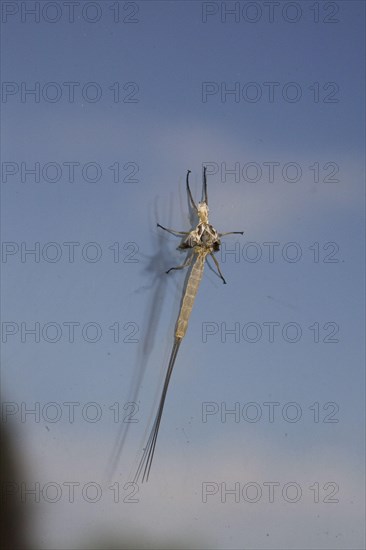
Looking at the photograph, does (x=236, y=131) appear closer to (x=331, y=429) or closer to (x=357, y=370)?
(x=357, y=370)

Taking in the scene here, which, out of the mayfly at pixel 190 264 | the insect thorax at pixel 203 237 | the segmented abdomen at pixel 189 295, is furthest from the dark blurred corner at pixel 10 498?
the insect thorax at pixel 203 237

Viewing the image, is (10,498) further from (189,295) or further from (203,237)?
(203,237)

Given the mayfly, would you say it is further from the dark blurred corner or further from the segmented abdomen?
the dark blurred corner

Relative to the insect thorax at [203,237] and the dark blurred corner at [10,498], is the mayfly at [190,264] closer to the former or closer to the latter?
the insect thorax at [203,237]

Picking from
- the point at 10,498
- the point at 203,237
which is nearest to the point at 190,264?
the point at 203,237

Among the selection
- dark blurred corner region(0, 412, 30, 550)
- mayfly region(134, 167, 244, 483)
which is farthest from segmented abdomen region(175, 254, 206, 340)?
dark blurred corner region(0, 412, 30, 550)

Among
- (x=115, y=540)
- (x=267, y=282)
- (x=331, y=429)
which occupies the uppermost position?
(x=267, y=282)

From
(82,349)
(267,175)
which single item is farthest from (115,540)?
(267,175)
